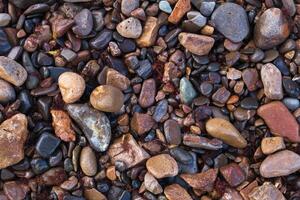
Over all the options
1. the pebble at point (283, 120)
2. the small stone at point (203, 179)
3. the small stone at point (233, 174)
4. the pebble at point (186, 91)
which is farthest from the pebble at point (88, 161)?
the pebble at point (283, 120)

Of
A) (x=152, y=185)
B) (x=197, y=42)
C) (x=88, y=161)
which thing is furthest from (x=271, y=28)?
(x=88, y=161)

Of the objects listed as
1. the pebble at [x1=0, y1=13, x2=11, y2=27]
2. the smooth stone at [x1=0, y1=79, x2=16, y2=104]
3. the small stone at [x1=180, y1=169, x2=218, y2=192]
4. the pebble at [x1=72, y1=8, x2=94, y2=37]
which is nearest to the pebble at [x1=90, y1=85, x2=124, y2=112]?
the pebble at [x1=72, y1=8, x2=94, y2=37]

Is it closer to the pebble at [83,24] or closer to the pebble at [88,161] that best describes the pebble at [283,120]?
the pebble at [88,161]

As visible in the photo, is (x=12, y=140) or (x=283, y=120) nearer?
(x=12, y=140)

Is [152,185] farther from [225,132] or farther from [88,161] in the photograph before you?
[225,132]

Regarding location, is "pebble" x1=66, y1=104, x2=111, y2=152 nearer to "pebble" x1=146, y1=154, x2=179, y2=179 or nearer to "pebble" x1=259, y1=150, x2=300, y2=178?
"pebble" x1=146, y1=154, x2=179, y2=179

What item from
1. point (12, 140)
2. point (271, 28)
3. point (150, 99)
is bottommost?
point (12, 140)
